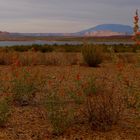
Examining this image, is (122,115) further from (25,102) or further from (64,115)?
(25,102)

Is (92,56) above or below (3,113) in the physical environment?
above

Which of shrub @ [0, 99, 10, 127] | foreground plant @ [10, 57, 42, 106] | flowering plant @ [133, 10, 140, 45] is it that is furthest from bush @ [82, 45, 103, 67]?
flowering plant @ [133, 10, 140, 45]


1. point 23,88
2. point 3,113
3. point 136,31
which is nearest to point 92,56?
point 23,88

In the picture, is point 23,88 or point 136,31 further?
point 23,88

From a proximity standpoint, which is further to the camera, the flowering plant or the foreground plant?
the foreground plant

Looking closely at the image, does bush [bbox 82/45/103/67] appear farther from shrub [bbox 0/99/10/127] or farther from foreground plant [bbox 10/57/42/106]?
shrub [bbox 0/99/10/127]

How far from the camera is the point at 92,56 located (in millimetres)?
21000

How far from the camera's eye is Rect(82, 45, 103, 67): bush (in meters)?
21.0

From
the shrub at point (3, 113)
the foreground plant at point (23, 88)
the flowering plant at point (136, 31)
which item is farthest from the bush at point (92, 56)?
the flowering plant at point (136, 31)

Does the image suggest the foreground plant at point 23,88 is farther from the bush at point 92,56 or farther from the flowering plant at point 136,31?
the bush at point 92,56

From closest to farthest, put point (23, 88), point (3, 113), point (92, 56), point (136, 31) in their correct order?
point (136, 31), point (3, 113), point (23, 88), point (92, 56)

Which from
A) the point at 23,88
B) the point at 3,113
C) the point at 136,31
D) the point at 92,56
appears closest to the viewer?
the point at 136,31

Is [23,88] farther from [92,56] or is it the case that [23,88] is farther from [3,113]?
[92,56]

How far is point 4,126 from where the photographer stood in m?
8.73
